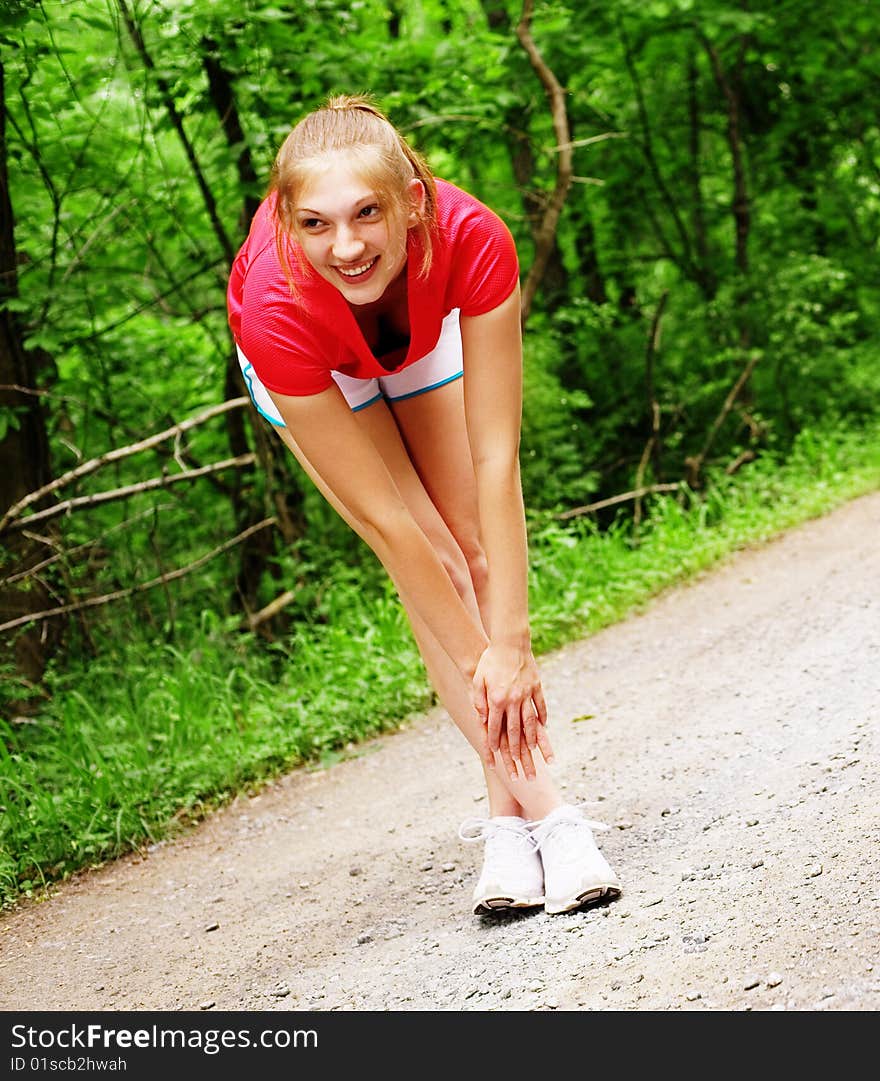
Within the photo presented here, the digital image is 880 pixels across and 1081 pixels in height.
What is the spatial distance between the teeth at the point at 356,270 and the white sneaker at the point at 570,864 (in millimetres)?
1324

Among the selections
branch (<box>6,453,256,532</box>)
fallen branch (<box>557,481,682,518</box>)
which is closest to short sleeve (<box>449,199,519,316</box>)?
branch (<box>6,453,256,532</box>)

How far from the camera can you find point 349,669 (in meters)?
5.13

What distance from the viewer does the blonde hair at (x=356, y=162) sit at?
2.23 meters

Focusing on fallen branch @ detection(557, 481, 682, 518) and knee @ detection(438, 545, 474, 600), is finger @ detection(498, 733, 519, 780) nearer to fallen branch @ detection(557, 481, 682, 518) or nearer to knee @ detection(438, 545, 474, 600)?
knee @ detection(438, 545, 474, 600)

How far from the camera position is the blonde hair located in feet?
7.32

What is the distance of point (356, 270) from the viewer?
2289mm

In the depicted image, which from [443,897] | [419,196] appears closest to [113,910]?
[443,897]

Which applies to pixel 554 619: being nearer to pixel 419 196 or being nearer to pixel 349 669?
pixel 349 669

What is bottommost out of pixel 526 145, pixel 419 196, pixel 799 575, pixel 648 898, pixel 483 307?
pixel 799 575

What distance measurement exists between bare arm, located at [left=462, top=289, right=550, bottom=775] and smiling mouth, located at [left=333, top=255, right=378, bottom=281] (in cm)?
28

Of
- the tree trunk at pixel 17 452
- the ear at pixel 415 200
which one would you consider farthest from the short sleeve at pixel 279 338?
the tree trunk at pixel 17 452

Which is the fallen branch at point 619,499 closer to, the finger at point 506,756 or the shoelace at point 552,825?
the shoelace at point 552,825

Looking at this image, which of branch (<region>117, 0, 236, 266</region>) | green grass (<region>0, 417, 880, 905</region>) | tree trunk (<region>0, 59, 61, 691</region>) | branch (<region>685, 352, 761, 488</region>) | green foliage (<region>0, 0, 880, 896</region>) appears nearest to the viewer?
green grass (<region>0, 417, 880, 905</region>)

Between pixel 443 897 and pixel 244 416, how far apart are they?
14.5 feet
